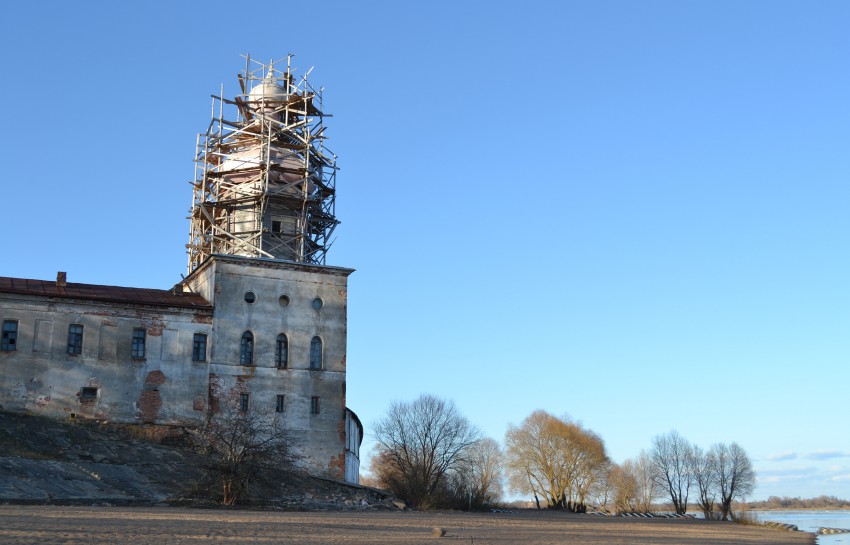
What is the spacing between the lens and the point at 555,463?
69125mm

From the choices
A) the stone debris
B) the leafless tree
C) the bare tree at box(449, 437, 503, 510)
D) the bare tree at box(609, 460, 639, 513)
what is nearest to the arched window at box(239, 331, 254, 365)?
the stone debris

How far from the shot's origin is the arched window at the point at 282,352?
3956cm

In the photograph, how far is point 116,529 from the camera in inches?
719

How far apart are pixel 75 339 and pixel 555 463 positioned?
4212cm

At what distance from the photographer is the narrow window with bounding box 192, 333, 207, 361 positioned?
38.3 m

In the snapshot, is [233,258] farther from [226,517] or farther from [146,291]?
[226,517]

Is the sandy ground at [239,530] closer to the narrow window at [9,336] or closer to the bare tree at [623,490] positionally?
the narrow window at [9,336]

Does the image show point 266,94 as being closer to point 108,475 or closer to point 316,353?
point 316,353

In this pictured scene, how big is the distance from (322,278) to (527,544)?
21168mm

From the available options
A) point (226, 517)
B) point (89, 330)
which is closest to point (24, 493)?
point (226, 517)

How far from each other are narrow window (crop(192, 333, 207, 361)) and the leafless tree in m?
37.1

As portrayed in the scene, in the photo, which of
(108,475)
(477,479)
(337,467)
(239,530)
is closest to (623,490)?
(477,479)

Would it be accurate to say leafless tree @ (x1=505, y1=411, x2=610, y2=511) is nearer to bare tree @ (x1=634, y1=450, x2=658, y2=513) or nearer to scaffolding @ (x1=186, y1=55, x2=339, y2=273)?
bare tree @ (x1=634, y1=450, x2=658, y2=513)

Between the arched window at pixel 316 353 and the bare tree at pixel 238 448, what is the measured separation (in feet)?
10.2
